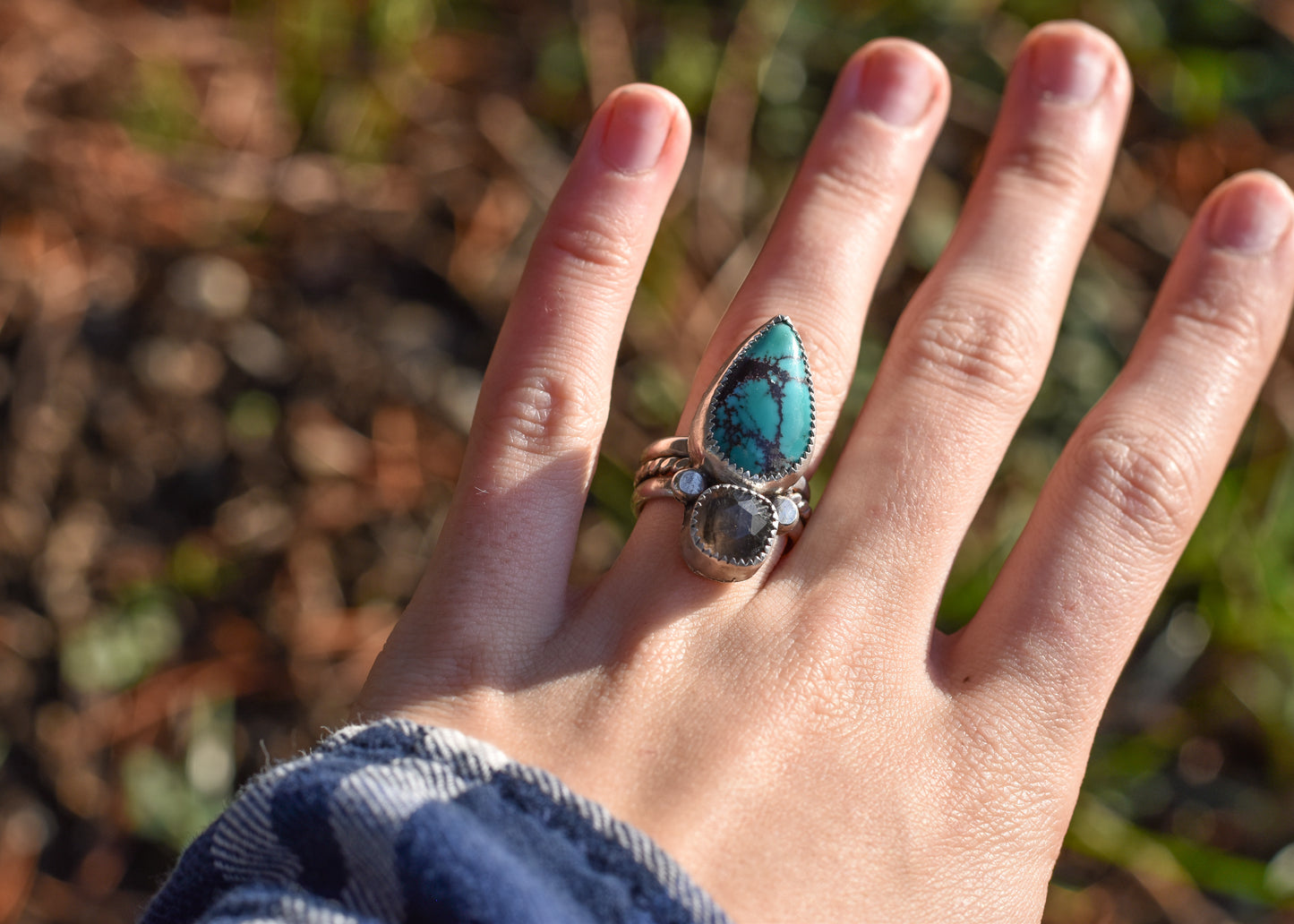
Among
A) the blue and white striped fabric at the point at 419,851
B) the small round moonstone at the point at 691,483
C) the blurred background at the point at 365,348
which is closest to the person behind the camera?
the blue and white striped fabric at the point at 419,851

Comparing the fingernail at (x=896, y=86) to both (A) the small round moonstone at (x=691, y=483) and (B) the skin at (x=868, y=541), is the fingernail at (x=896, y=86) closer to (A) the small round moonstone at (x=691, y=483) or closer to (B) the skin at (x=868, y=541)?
(B) the skin at (x=868, y=541)

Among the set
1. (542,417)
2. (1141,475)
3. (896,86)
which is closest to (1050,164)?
(896,86)

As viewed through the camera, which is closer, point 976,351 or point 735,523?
point 735,523

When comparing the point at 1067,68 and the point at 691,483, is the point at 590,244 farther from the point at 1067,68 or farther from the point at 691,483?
the point at 1067,68

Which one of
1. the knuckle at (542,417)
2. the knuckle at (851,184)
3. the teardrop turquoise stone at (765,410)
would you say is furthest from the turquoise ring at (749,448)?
the knuckle at (851,184)

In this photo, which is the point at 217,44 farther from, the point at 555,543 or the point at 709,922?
the point at 709,922

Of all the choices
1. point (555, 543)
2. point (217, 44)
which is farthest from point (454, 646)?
point (217, 44)
